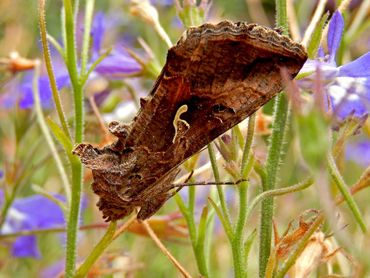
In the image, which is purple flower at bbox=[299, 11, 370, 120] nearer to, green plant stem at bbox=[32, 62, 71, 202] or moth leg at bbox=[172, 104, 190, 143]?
moth leg at bbox=[172, 104, 190, 143]

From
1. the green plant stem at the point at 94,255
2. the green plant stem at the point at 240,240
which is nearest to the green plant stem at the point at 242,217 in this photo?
the green plant stem at the point at 240,240

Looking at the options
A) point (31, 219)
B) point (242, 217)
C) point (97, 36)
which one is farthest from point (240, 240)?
point (31, 219)

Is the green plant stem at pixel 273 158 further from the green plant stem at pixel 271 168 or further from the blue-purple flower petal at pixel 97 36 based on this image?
the blue-purple flower petal at pixel 97 36

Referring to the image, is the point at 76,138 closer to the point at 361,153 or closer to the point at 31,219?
the point at 31,219

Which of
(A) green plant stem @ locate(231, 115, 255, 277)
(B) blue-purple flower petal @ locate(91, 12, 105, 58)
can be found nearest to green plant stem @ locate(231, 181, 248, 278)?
(A) green plant stem @ locate(231, 115, 255, 277)

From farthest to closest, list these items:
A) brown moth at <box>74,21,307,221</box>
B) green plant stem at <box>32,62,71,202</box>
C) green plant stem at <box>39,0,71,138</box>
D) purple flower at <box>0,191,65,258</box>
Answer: purple flower at <box>0,191,65,258</box> → green plant stem at <box>32,62,71,202</box> → green plant stem at <box>39,0,71,138</box> → brown moth at <box>74,21,307,221</box>

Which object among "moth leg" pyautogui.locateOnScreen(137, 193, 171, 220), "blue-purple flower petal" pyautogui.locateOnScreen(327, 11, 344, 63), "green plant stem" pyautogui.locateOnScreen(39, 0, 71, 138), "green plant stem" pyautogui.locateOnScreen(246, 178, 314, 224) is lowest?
"green plant stem" pyautogui.locateOnScreen(246, 178, 314, 224)
